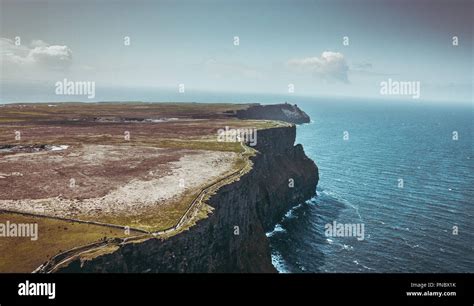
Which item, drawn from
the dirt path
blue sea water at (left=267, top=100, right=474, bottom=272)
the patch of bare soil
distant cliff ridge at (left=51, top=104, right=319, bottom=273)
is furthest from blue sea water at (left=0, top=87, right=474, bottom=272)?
the patch of bare soil

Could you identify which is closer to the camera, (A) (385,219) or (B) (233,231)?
(B) (233,231)

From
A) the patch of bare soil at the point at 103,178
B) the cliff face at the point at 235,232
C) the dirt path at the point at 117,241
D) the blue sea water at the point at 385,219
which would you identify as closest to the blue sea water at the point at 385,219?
the blue sea water at the point at 385,219

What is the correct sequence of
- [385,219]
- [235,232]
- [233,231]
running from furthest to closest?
[385,219], [235,232], [233,231]

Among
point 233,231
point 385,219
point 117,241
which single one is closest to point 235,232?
point 233,231

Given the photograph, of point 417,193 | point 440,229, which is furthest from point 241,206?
point 417,193

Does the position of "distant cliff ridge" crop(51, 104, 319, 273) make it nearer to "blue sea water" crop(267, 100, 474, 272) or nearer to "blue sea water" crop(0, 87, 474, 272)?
"blue sea water" crop(0, 87, 474, 272)

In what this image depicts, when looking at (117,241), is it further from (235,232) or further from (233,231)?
(235,232)

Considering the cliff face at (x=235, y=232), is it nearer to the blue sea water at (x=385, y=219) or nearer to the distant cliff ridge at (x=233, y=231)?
the distant cliff ridge at (x=233, y=231)
